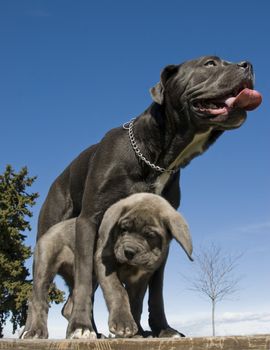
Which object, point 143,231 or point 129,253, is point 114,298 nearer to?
point 129,253

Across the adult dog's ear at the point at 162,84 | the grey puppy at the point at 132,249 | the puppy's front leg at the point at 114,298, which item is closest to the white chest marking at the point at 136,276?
the grey puppy at the point at 132,249

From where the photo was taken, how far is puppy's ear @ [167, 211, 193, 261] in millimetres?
4452

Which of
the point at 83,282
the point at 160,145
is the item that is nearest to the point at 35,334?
the point at 83,282

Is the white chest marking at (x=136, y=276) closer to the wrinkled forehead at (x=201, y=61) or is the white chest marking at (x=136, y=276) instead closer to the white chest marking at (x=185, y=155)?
the white chest marking at (x=185, y=155)

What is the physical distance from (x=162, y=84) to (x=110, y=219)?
147 centimetres

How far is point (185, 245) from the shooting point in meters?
4.45

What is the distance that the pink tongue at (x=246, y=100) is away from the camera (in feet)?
15.6

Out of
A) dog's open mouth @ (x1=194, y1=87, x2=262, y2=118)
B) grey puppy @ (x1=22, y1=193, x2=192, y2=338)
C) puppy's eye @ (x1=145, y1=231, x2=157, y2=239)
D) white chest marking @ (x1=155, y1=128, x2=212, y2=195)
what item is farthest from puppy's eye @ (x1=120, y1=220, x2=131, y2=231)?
dog's open mouth @ (x1=194, y1=87, x2=262, y2=118)

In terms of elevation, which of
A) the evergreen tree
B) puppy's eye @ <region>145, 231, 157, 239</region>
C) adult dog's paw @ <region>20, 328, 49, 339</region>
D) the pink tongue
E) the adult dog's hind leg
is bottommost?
adult dog's paw @ <region>20, 328, 49, 339</region>

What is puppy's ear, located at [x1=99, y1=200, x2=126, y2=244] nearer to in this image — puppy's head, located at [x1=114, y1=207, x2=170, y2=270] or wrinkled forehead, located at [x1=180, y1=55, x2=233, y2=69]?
puppy's head, located at [x1=114, y1=207, x2=170, y2=270]

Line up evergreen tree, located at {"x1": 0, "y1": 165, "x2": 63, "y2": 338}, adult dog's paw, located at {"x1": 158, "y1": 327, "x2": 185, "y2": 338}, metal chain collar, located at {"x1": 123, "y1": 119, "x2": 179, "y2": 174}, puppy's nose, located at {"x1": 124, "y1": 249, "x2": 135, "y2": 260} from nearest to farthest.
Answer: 1. puppy's nose, located at {"x1": 124, "y1": 249, "x2": 135, "y2": 260}
2. adult dog's paw, located at {"x1": 158, "y1": 327, "x2": 185, "y2": 338}
3. metal chain collar, located at {"x1": 123, "y1": 119, "x2": 179, "y2": 174}
4. evergreen tree, located at {"x1": 0, "y1": 165, "x2": 63, "y2": 338}

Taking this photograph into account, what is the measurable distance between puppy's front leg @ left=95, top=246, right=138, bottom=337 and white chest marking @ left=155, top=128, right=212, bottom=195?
34.3 inches

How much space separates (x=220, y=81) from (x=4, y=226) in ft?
85.2

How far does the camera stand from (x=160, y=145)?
5176 mm
